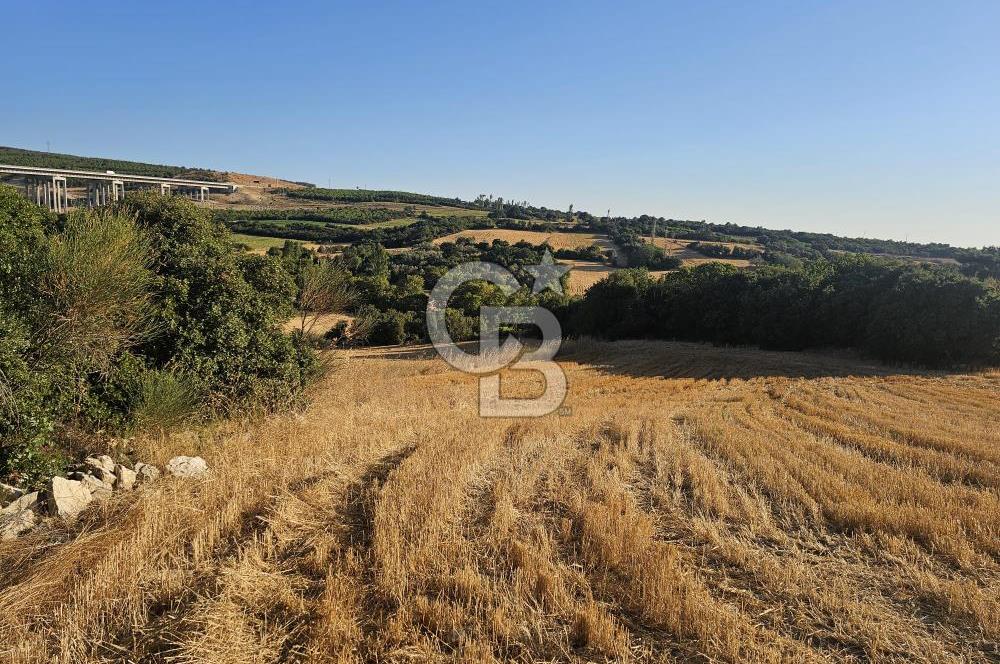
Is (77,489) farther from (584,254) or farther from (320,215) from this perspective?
(320,215)

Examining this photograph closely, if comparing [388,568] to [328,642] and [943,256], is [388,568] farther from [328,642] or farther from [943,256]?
[943,256]

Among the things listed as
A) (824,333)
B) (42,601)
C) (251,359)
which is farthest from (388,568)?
(824,333)

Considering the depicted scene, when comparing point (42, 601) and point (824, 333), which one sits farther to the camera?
point (824, 333)

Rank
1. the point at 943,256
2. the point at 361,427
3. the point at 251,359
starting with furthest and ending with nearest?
the point at 943,256, the point at 251,359, the point at 361,427

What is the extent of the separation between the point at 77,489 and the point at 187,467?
1293 mm

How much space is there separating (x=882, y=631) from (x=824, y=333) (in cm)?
3545

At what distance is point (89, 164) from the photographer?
91.7 metres

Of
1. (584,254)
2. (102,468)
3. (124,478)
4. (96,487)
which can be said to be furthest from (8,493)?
(584,254)

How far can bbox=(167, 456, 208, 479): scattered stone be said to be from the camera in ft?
23.3

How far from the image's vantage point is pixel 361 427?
1037cm

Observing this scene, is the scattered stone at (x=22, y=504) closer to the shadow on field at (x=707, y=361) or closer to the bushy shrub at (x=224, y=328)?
the bushy shrub at (x=224, y=328)

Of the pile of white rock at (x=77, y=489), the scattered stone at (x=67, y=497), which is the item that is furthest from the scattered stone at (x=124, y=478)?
the scattered stone at (x=67, y=497)

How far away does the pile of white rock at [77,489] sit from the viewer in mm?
5602

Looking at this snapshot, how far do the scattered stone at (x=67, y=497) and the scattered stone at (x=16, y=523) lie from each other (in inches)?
8.9
